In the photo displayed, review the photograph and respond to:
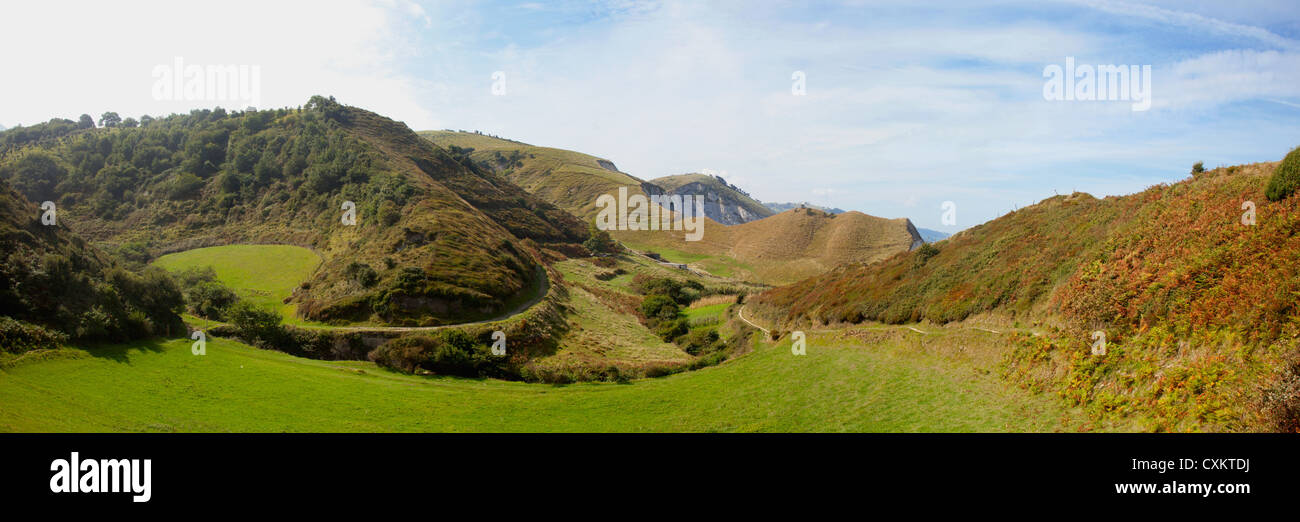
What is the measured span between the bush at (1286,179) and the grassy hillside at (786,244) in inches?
3345

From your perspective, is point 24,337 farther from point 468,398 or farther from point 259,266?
point 259,266

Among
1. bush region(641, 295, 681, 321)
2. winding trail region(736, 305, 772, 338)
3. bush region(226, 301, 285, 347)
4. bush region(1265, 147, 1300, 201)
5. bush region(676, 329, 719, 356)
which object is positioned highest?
bush region(1265, 147, 1300, 201)

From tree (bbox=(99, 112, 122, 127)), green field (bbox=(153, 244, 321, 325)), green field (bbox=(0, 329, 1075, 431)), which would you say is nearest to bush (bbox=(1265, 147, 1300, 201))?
green field (bbox=(0, 329, 1075, 431))

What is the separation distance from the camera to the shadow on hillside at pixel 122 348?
19.0m

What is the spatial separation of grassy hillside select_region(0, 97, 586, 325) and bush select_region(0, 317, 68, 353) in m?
18.5

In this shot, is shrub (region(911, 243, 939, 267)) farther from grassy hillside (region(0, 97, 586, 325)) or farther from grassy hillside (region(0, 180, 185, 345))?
grassy hillside (region(0, 180, 185, 345))

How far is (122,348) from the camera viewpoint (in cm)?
2023

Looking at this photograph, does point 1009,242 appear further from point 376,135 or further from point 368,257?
point 376,135

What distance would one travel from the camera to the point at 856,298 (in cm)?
3173

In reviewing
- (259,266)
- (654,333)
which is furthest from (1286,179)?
(259,266)

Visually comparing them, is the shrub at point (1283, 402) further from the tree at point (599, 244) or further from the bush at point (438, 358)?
the tree at point (599, 244)

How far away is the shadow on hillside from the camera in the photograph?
1898 centimetres
